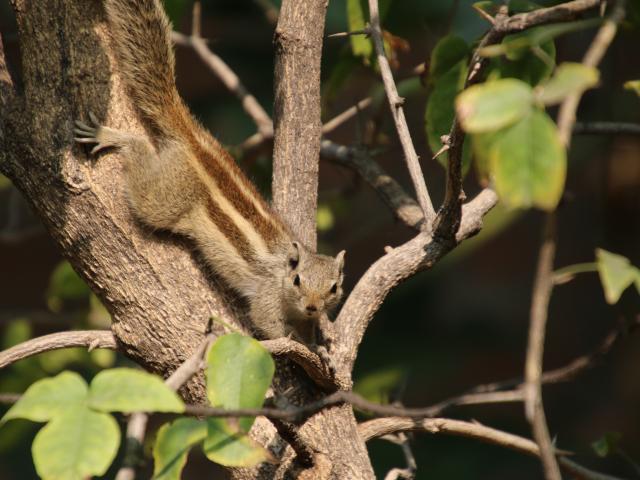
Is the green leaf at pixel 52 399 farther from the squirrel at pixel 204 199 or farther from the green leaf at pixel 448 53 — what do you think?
the green leaf at pixel 448 53

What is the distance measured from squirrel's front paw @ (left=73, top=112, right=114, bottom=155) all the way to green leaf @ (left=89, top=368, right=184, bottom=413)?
1362mm

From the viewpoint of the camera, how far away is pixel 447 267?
7.79 metres

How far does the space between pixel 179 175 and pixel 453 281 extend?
19.2 feet

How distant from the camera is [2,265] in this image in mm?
8953

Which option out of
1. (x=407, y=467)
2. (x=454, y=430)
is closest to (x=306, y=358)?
(x=454, y=430)

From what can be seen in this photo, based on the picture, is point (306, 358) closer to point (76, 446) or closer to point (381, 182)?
point (76, 446)

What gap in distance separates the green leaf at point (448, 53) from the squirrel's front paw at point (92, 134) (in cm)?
124

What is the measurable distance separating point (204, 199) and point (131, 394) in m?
2.22

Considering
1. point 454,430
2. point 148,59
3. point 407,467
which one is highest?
point 148,59

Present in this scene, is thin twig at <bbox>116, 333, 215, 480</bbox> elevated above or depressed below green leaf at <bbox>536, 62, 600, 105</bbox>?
below

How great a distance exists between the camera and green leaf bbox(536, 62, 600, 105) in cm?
140

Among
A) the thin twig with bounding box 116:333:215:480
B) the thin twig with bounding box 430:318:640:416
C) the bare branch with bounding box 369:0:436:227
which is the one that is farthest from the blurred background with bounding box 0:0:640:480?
the thin twig with bounding box 116:333:215:480

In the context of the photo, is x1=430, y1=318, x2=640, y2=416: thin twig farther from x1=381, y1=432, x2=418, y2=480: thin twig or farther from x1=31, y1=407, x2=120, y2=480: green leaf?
x1=381, y1=432, x2=418, y2=480: thin twig

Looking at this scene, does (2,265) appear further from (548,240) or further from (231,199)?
(548,240)
